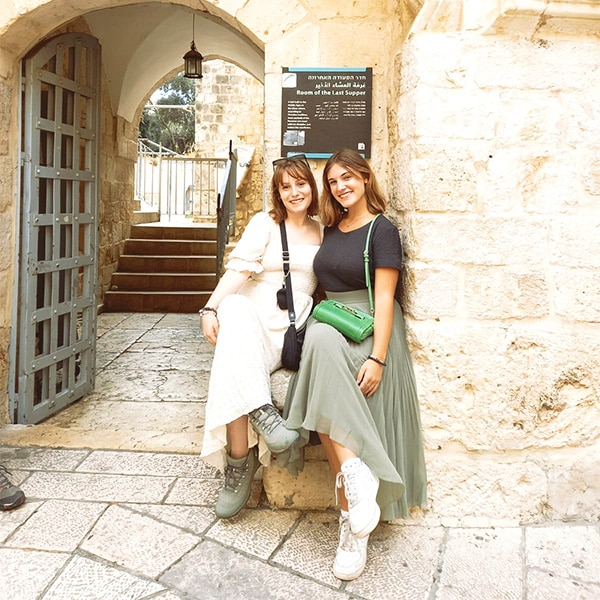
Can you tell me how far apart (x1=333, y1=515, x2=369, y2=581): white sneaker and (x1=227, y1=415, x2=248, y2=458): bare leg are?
474mm

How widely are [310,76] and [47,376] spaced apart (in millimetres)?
2419

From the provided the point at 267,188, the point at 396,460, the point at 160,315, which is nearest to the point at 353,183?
the point at 267,188

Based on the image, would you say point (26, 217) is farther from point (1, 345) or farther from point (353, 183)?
point (353, 183)

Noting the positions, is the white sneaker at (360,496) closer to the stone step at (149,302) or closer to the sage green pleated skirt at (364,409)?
the sage green pleated skirt at (364,409)

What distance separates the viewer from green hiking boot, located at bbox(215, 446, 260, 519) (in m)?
2.31

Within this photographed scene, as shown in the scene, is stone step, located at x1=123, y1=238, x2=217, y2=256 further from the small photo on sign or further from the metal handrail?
the small photo on sign

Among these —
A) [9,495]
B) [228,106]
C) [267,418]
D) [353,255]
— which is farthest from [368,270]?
[228,106]

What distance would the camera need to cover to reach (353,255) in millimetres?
2260

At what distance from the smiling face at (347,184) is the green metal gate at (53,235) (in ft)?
6.49

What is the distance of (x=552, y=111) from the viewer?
2.28 metres

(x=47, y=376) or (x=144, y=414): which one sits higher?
(x=47, y=376)

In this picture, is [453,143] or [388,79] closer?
[453,143]

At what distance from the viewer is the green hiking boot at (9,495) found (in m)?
2.38

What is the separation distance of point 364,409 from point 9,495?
152cm
